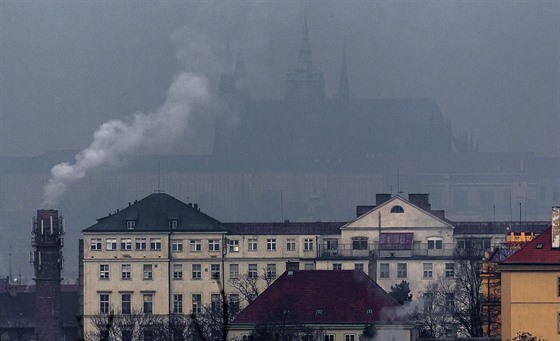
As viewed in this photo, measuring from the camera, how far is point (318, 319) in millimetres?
74688

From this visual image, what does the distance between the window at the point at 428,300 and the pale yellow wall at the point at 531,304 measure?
15.5m

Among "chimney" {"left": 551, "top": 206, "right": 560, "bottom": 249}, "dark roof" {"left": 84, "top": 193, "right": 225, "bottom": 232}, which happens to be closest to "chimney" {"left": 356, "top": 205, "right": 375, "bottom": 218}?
"dark roof" {"left": 84, "top": 193, "right": 225, "bottom": 232}

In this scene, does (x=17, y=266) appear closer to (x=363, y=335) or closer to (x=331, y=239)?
(x=331, y=239)

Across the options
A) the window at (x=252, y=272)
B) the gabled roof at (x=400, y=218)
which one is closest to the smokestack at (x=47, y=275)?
the window at (x=252, y=272)

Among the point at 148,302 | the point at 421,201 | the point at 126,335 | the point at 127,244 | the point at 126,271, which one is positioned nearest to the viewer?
the point at 126,335

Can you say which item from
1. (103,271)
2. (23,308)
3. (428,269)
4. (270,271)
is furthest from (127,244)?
(428,269)

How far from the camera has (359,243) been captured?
357 feet

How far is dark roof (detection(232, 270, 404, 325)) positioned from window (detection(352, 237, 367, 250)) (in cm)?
2988

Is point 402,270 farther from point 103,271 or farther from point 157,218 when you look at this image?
point 103,271

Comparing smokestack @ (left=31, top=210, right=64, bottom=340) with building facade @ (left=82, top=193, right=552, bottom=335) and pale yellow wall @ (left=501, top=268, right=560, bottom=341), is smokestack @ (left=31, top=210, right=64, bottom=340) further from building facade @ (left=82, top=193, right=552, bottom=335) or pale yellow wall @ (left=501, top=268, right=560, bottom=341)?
pale yellow wall @ (left=501, top=268, right=560, bottom=341)

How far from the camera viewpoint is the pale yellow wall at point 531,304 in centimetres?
6831

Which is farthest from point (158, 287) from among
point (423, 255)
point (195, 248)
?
point (423, 255)

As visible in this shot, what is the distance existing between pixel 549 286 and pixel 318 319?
804 cm

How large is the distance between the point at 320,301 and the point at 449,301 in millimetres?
16151
